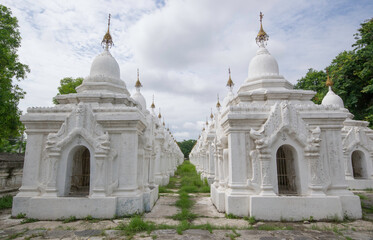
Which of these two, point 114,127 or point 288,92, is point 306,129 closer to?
point 288,92

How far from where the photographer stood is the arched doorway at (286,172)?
28.7 feet

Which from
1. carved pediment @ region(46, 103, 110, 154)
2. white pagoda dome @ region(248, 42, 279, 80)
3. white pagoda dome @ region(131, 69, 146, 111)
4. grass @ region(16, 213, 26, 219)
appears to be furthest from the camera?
white pagoda dome @ region(131, 69, 146, 111)

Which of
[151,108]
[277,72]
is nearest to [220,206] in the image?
[277,72]

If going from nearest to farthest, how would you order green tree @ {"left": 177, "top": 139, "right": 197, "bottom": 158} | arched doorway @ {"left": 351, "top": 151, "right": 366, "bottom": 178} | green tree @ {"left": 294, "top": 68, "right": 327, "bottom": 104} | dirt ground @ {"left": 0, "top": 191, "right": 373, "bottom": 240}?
dirt ground @ {"left": 0, "top": 191, "right": 373, "bottom": 240}, arched doorway @ {"left": 351, "top": 151, "right": 366, "bottom": 178}, green tree @ {"left": 294, "top": 68, "right": 327, "bottom": 104}, green tree @ {"left": 177, "top": 139, "right": 197, "bottom": 158}

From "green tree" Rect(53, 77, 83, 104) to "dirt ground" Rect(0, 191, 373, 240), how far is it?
18013 millimetres

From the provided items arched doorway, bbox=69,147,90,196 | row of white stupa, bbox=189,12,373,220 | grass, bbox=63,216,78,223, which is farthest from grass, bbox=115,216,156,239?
arched doorway, bbox=69,147,90,196

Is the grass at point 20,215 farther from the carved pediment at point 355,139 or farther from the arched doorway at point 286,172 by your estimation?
the carved pediment at point 355,139

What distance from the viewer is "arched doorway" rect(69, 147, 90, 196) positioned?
9.21 meters

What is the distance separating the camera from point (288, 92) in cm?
956

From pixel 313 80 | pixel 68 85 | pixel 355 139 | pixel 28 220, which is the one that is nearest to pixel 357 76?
pixel 313 80

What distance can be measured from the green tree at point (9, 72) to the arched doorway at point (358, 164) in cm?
2153

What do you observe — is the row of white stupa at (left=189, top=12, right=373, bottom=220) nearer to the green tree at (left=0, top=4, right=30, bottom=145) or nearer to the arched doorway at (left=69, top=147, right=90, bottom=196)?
the arched doorway at (left=69, top=147, right=90, bottom=196)

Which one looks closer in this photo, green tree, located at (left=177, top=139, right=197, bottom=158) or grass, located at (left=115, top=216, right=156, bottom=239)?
grass, located at (left=115, top=216, right=156, bottom=239)

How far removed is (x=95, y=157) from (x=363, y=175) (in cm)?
1653
